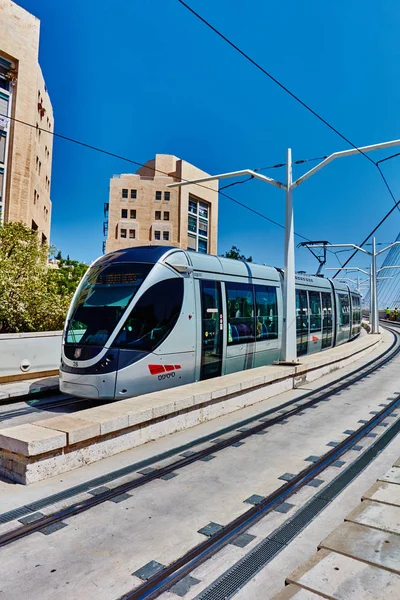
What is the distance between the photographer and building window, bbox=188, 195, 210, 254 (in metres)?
74.4

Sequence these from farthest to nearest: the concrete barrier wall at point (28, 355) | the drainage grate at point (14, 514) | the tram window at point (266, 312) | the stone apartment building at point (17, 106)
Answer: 1. the stone apartment building at point (17, 106)
2. the tram window at point (266, 312)
3. the concrete barrier wall at point (28, 355)
4. the drainage grate at point (14, 514)

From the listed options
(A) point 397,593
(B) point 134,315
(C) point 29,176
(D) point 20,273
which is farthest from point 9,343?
(C) point 29,176

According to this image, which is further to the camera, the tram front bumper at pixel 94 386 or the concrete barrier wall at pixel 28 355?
the concrete barrier wall at pixel 28 355

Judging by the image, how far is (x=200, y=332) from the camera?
31.2ft

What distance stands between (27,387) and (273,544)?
27.5 ft

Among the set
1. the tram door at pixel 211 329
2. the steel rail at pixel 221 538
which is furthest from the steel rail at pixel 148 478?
the tram door at pixel 211 329

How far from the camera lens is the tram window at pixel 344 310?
20.7 meters

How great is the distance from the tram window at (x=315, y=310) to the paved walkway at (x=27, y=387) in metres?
9.48

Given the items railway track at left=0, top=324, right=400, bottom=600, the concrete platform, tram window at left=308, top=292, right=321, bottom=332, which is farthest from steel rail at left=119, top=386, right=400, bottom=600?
tram window at left=308, top=292, right=321, bottom=332

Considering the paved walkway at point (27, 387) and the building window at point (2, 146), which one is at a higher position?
the building window at point (2, 146)

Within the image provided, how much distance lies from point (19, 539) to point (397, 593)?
2.95 meters

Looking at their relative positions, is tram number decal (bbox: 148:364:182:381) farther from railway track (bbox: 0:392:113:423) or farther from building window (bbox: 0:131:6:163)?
building window (bbox: 0:131:6:163)

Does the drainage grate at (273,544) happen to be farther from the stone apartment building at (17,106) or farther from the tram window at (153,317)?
the stone apartment building at (17,106)

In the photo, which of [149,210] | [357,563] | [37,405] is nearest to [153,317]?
[37,405]
